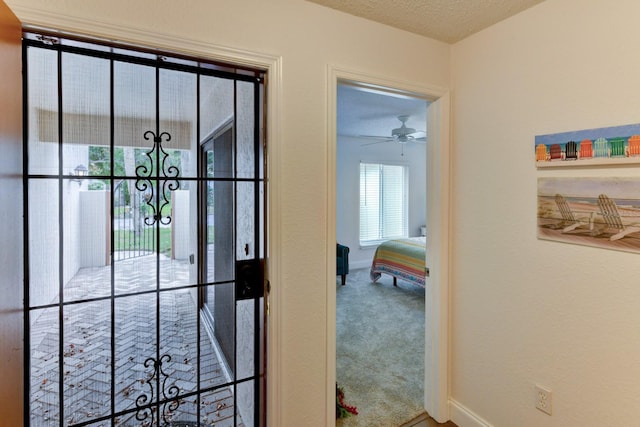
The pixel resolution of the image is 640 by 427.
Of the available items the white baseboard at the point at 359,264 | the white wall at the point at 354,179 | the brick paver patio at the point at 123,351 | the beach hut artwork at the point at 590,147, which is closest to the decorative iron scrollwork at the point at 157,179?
the brick paver patio at the point at 123,351

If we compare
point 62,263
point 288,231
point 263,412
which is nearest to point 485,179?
point 288,231

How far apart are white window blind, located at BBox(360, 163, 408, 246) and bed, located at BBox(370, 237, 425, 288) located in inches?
51.6

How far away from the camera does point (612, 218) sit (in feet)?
4.75

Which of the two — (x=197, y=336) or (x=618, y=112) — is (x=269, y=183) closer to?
(x=197, y=336)

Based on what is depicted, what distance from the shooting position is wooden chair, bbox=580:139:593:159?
1.50m

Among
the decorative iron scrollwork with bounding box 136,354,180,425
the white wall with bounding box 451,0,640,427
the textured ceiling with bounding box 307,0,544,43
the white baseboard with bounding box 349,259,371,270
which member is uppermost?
the textured ceiling with bounding box 307,0,544,43

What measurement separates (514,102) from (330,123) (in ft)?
3.31

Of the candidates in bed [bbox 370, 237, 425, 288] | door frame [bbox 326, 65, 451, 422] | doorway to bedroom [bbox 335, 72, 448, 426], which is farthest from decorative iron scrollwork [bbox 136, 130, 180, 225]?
bed [bbox 370, 237, 425, 288]

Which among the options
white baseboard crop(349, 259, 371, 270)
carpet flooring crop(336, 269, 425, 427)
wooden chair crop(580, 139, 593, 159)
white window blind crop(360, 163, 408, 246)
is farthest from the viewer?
white window blind crop(360, 163, 408, 246)

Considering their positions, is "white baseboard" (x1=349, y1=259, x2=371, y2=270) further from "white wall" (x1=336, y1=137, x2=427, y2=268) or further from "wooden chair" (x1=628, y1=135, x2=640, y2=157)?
"wooden chair" (x1=628, y1=135, x2=640, y2=157)

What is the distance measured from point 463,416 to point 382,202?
4.97 metres

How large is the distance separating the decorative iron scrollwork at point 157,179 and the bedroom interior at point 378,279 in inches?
41.1

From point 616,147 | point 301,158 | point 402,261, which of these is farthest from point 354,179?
point 616,147

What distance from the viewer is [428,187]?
225cm
